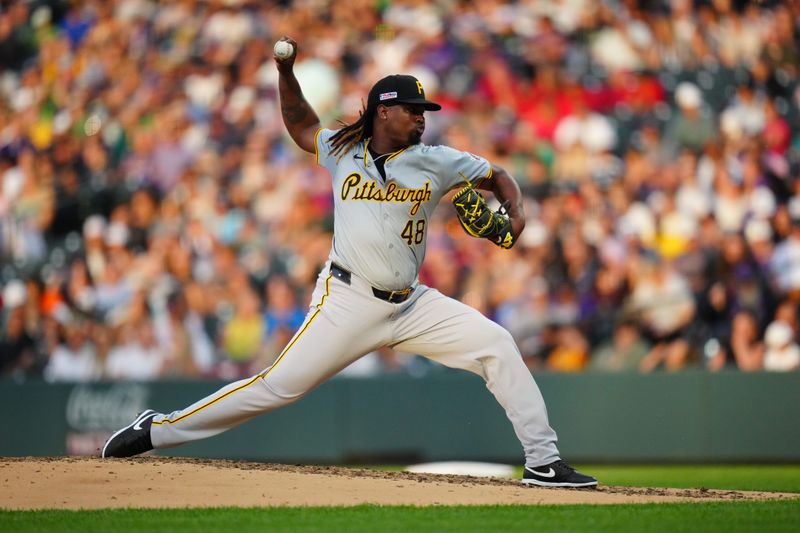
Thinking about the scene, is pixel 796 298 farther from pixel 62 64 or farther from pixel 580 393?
pixel 62 64

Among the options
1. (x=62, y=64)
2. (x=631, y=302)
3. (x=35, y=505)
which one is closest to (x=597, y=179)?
(x=631, y=302)

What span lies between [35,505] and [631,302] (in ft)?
22.5

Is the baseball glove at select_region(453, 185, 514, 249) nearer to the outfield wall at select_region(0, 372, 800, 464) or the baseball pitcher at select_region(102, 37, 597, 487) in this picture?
the baseball pitcher at select_region(102, 37, 597, 487)

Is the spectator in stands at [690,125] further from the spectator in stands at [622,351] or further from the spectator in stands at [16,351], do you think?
the spectator in stands at [16,351]

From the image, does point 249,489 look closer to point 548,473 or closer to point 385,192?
point 548,473

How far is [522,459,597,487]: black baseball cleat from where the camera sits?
273 inches

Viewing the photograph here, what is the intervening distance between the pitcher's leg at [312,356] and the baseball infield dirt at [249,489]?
0.40 meters

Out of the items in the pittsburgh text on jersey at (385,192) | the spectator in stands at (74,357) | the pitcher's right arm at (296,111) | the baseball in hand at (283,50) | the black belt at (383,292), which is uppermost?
the baseball in hand at (283,50)

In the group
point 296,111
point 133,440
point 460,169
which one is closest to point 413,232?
point 460,169

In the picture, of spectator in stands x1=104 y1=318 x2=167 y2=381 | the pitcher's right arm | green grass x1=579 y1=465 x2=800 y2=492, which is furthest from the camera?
spectator in stands x1=104 y1=318 x2=167 y2=381

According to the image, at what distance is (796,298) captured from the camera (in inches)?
466

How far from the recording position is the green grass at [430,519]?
571 centimetres

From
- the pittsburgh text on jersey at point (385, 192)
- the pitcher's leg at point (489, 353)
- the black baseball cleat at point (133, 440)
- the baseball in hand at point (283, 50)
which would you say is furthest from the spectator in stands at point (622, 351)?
the baseball in hand at point (283, 50)

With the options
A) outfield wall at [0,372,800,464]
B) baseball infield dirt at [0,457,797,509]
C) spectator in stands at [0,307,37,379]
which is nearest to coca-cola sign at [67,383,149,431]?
outfield wall at [0,372,800,464]
